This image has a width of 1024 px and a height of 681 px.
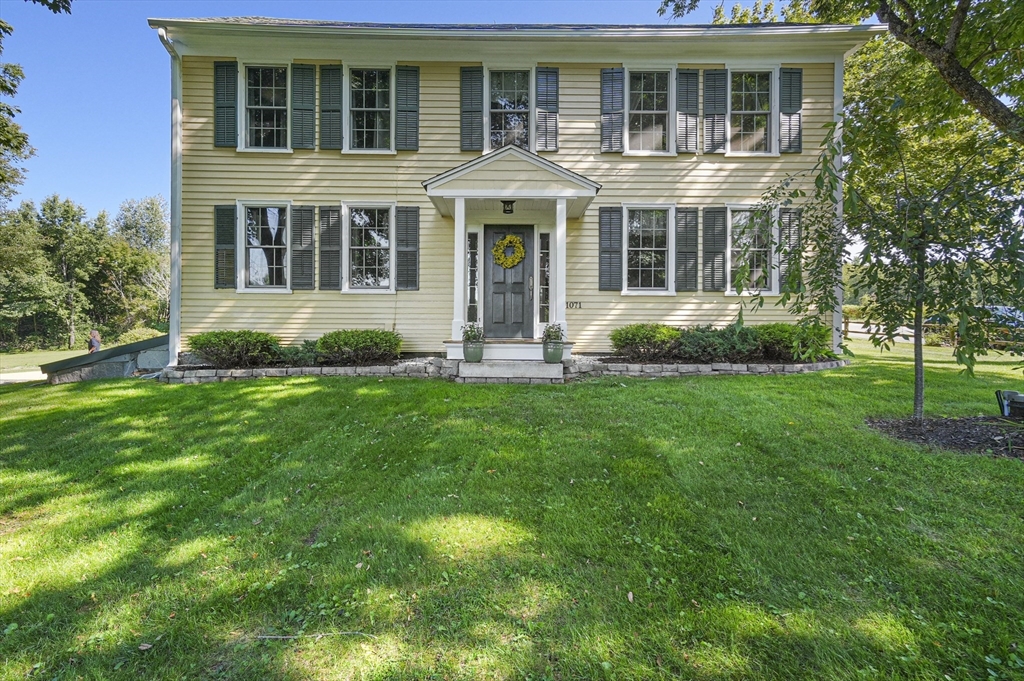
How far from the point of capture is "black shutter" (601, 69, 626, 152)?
805 cm

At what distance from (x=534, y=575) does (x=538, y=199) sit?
6140 mm

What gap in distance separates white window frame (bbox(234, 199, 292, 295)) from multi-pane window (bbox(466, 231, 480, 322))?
11.3 feet

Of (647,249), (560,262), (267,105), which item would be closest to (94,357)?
(267,105)

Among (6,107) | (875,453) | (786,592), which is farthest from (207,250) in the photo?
Answer: (875,453)

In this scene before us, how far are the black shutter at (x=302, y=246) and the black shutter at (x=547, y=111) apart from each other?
4661 mm

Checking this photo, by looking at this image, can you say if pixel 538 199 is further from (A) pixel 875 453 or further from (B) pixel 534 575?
(B) pixel 534 575

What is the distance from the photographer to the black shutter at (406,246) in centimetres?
808

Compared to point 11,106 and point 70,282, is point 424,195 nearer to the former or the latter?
point 11,106

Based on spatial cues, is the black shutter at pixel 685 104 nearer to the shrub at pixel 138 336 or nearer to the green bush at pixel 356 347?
the green bush at pixel 356 347

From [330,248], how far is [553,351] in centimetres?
488

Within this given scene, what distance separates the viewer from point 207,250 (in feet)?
26.2

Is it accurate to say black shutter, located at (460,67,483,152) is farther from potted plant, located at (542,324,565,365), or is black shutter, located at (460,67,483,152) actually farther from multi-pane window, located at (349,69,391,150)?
potted plant, located at (542,324,565,365)

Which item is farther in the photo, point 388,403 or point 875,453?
point 388,403

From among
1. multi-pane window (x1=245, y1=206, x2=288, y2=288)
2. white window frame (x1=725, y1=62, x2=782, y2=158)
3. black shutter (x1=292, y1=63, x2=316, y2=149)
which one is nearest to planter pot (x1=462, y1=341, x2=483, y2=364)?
multi-pane window (x1=245, y1=206, x2=288, y2=288)
